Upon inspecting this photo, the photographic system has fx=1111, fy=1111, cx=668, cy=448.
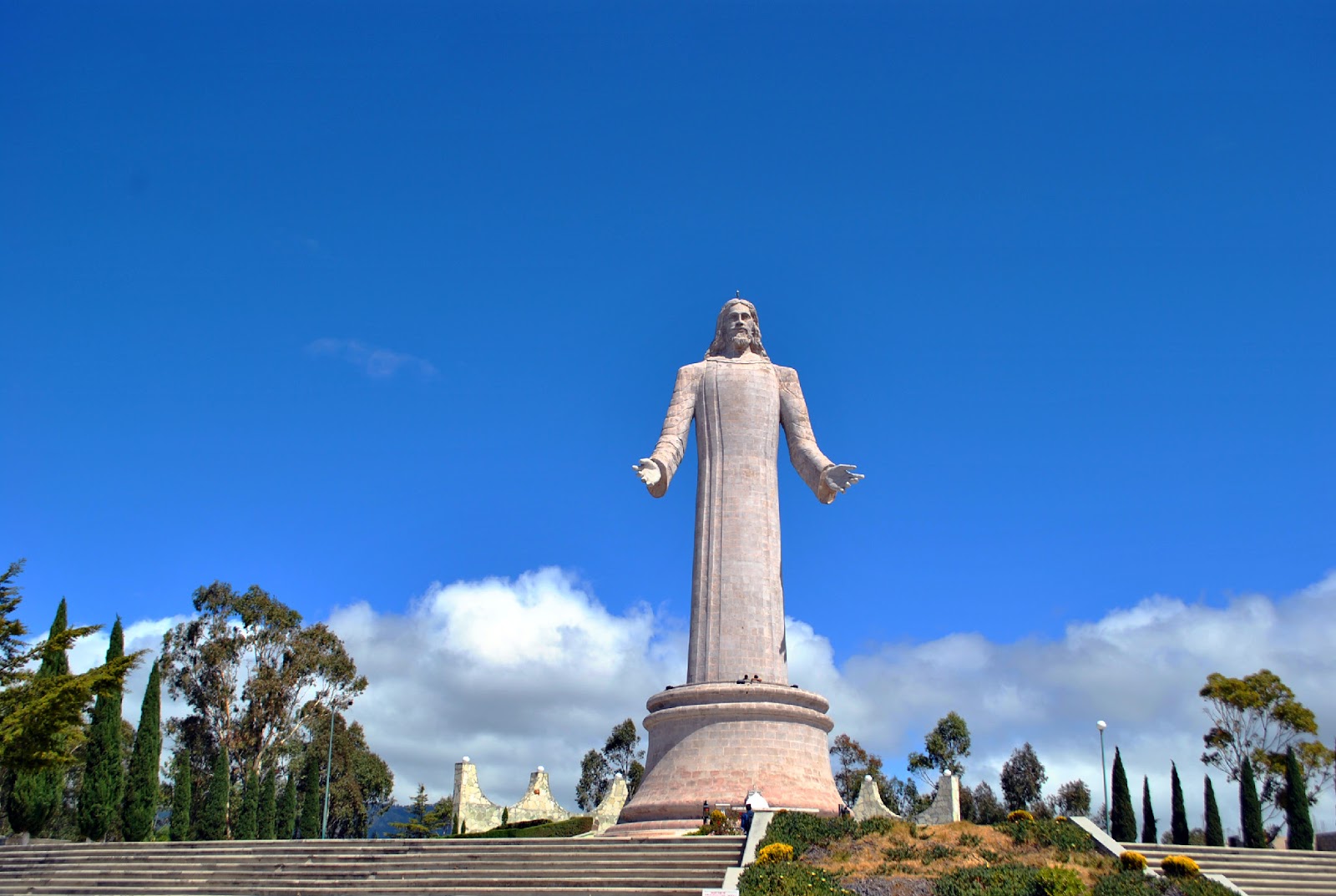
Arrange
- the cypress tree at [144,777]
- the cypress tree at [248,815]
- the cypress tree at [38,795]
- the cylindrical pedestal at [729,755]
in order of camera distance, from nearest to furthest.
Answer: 1. the cylindrical pedestal at [729,755]
2. the cypress tree at [38,795]
3. the cypress tree at [144,777]
4. the cypress tree at [248,815]

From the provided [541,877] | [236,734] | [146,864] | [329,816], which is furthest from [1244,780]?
[329,816]

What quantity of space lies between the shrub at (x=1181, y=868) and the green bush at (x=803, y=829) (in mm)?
4492

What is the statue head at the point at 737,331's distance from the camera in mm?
26594

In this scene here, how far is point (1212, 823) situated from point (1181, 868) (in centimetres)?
2416

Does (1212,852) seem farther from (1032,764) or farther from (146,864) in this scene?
(1032,764)

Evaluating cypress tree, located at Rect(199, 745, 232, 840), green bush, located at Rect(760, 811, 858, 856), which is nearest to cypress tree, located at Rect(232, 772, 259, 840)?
cypress tree, located at Rect(199, 745, 232, 840)

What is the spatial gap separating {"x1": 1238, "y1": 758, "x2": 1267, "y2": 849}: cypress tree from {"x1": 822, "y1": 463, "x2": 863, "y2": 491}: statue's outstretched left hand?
21.7 meters

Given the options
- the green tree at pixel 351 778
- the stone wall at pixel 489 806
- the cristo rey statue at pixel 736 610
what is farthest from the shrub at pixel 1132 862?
the green tree at pixel 351 778

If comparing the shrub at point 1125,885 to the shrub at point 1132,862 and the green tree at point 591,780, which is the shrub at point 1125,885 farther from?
the green tree at point 591,780

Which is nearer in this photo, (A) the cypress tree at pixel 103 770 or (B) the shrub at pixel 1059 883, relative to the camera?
(B) the shrub at pixel 1059 883

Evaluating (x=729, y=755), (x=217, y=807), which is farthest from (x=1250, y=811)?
(x=217, y=807)

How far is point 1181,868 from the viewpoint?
15883 mm

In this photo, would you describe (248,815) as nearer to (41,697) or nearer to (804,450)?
(41,697)

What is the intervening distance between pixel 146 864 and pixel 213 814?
15.4 m
